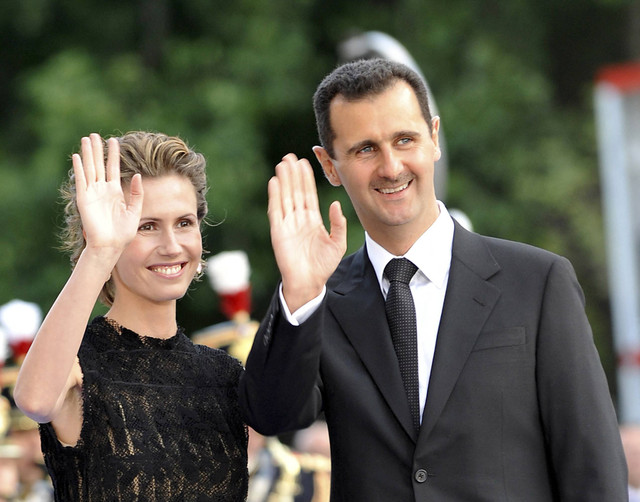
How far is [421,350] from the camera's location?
3391 millimetres

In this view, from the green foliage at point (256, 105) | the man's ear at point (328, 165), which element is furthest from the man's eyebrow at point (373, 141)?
the green foliage at point (256, 105)

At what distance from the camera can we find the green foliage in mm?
11555

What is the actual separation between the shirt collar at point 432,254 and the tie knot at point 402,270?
0.05 feet

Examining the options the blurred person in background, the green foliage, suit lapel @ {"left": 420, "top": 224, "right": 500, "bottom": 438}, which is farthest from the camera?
the green foliage

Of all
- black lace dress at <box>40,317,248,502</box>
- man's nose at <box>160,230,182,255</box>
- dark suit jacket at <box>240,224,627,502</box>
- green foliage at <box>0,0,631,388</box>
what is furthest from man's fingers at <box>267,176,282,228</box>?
green foliage at <box>0,0,631,388</box>

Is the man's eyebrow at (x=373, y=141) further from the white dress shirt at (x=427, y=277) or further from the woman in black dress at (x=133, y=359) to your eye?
the woman in black dress at (x=133, y=359)

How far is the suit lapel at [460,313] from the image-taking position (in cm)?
328

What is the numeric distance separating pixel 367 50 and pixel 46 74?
4.69 meters

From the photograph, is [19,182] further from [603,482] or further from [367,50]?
[603,482]

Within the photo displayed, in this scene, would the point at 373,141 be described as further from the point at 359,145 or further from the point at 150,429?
the point at 150,429

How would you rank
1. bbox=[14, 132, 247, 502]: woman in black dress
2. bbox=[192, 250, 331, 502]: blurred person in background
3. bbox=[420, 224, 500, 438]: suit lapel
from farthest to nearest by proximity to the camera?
bbox=[192, 250, 331, 502]: blurred person in background, bbox=[420, 224, 500, 438]: suit lapel, bbox=[14, 132, 247, 502]: woman in black dress

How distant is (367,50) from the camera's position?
8031mm

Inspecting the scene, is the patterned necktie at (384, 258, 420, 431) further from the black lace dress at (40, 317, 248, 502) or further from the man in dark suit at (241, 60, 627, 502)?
the black lace dress at (40, 317, 248, 502)

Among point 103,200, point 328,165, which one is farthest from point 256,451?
point 103,200
